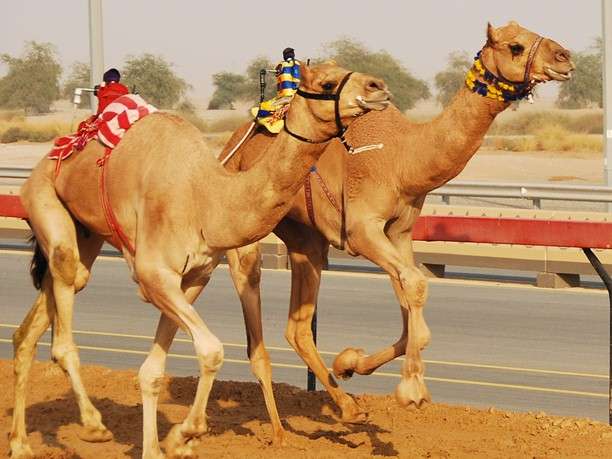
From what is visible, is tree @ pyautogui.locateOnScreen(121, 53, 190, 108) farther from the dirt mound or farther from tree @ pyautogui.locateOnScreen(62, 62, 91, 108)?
the dirt mound

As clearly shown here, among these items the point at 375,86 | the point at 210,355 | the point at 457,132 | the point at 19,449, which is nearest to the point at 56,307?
the point at 19,449

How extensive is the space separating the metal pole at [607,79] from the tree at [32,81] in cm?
7892

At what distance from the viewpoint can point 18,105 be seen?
102 meters

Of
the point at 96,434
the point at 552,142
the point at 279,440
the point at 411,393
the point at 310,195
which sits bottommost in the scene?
the point at 552,142

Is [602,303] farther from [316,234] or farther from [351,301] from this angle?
[316,234]

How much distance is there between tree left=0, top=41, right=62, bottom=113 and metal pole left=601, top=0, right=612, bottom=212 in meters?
78.9

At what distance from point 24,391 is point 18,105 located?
94619 millimetres

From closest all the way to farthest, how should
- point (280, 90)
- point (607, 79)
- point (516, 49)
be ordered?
1. point (516, 49)
2. point (280, 90)
3. point (607, 79)

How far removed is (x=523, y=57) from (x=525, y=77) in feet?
0.38

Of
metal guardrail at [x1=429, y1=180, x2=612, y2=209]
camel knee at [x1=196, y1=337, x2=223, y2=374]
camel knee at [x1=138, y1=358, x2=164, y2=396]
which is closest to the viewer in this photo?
camel knee at [x1=196, y1=337, x2=223, y2=374]

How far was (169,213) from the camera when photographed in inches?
335

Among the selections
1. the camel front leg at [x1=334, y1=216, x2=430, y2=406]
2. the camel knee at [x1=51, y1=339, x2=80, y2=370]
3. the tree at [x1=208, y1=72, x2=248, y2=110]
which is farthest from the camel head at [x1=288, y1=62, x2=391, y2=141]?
the tree at [x1=208, y1=72, x2=248, y2=110]

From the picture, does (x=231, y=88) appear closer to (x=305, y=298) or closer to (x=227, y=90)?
(x=227, y=90)

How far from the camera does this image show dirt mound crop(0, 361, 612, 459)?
31.5 feet
